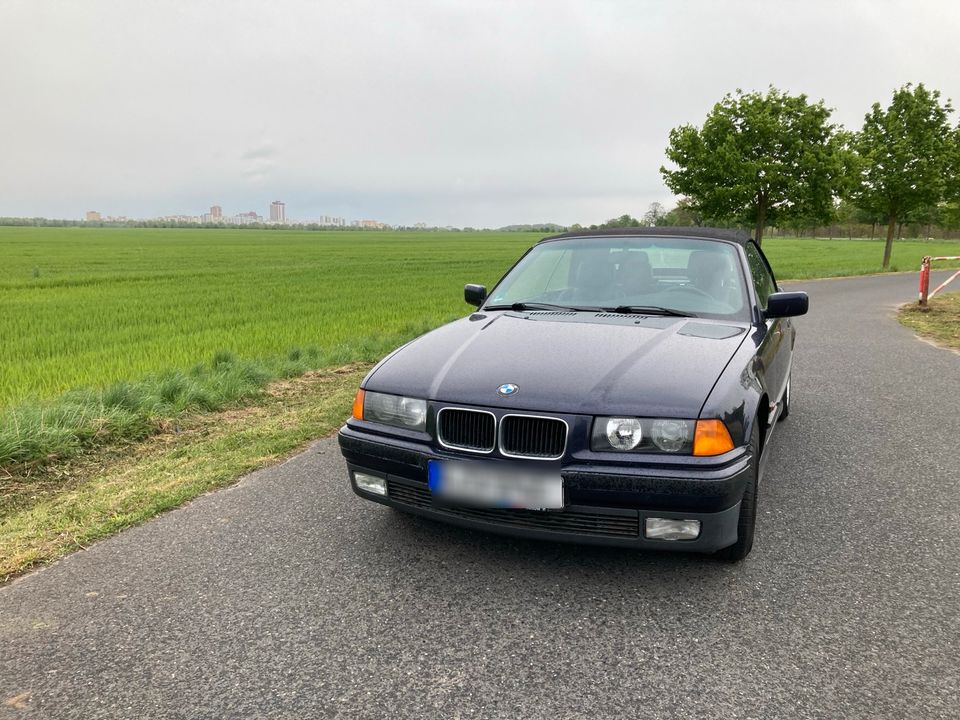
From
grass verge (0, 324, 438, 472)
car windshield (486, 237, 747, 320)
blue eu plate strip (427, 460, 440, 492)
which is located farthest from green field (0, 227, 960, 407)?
blue eu plate strip (427, 460, 440, 492)

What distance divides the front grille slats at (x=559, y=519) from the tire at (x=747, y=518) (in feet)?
1.76

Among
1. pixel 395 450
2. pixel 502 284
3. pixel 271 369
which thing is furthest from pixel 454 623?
pixel 271 369

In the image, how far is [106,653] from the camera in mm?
2434

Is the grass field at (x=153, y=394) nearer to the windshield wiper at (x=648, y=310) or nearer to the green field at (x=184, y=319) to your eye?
the green field at (x=184, y=319)

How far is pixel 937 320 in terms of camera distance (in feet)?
38.5

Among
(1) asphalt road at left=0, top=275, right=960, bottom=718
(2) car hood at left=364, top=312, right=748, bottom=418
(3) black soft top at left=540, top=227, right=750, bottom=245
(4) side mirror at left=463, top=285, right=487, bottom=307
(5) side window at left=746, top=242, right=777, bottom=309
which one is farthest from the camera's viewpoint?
(4) side mirror at left=463, top=285, right=487, bottom=307

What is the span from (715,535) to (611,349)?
92cm

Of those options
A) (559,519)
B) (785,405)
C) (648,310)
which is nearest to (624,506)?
(559,519)

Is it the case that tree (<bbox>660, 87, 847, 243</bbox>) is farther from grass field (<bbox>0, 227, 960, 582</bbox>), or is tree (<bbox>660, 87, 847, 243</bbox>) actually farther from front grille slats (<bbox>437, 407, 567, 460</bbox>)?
front grille slats (<bbox>437, 407, 567, 460</bbox>)

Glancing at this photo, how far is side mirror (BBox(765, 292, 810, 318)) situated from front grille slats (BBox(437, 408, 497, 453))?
6.72 ft

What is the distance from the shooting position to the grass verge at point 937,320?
392 inches

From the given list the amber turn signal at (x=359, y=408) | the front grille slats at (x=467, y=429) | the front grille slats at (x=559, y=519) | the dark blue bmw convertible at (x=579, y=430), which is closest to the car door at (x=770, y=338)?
the dark blue bmw convertible at (x=579, y=430)

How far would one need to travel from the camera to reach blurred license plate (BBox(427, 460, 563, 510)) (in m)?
2.70

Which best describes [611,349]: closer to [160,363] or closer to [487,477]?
[487,477]
